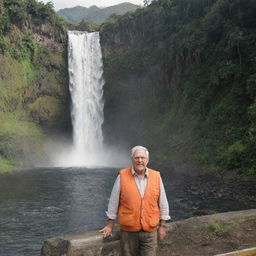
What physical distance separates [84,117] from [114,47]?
1201 cm

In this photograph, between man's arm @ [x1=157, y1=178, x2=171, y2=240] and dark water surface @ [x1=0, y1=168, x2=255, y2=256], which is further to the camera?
dark water surface @ [x1=0, y1=168, x2=255, y2=256]

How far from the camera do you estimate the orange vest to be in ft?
14.1

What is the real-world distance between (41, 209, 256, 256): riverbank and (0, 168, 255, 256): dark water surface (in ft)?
14.9

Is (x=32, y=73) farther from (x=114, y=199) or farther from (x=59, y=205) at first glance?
(x=114, y=199)

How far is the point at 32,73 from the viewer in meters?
43.2

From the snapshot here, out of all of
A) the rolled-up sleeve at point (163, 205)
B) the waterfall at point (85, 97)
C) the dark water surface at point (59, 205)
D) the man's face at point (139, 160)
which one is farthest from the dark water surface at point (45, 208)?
the waterfall at point (85, 97)

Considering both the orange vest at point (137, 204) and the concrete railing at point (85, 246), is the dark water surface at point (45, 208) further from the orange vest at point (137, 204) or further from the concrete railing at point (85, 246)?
the orange vest at point (137, 204)

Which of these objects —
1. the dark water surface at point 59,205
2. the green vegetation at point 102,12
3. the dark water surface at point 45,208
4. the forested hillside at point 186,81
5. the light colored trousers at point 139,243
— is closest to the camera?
the light colored trousers at point 139,243

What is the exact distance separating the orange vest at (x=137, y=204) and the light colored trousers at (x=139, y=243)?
9 cm

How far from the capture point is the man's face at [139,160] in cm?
434

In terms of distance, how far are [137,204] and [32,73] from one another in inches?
1652

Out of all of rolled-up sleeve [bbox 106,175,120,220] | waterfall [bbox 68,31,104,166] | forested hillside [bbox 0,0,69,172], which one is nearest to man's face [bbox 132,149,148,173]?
rolled-up sleeve [bbox 106,175,120,220]

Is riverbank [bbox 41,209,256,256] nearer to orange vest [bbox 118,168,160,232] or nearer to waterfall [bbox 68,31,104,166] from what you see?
orange vest [bbox 118,168,160,232]

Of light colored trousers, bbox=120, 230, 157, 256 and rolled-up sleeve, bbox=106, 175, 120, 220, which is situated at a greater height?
rolled-up sleeve, bbox=106, 175, 120, 220
